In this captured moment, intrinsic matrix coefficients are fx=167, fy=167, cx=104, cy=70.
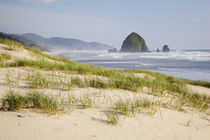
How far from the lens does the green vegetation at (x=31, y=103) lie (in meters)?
3.15

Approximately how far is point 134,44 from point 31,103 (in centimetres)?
11439

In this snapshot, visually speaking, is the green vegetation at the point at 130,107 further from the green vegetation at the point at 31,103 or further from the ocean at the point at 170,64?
the ocean at the point at 170,64

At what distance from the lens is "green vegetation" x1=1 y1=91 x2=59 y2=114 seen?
3152 mm

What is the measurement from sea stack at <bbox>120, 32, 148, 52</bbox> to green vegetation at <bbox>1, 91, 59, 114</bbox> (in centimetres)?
11048

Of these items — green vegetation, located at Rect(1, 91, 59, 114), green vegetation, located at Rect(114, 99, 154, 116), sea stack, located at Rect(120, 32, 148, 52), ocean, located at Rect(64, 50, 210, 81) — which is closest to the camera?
green vegetation, located at Rect(1, 91, 59, 114)

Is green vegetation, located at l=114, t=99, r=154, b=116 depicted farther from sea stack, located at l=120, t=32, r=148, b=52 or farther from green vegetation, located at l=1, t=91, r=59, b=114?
sea stack, located at l=120, t=32, r=148, b=52

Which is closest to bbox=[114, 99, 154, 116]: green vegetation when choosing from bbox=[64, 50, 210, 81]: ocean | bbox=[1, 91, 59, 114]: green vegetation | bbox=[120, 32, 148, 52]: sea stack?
bbox=[1, 91, 59, 114]: green vegetation

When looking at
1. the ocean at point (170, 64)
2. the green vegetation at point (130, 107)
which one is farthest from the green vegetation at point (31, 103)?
the ocean at point (170, 64)

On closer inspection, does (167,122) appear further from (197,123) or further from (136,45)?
(136,45)

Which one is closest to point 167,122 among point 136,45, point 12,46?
point 12,46

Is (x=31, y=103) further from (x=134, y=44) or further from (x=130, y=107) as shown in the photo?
(x=134, y=44)

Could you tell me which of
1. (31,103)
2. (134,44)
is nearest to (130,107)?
(31,103)

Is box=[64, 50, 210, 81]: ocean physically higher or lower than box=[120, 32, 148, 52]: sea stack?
lower

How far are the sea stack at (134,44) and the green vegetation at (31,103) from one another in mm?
110479
